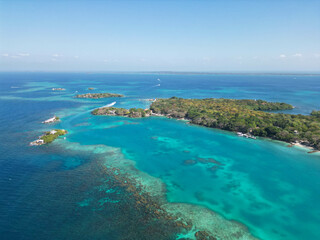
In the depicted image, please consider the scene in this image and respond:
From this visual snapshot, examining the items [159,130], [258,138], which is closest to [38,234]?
[159,130]

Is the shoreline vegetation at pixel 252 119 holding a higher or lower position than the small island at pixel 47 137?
higher

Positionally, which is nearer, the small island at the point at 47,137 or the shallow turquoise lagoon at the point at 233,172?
the shallow turquoise lagoon at the point at 233,172

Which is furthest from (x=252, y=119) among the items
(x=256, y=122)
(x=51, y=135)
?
(x=51, y=135)

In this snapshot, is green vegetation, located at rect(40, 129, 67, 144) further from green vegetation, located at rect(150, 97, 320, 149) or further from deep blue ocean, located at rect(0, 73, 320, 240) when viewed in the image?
green vegetation, located at rect(150, 97, 320, 149)

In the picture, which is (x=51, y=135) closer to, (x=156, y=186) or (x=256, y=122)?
(x=156, y=186)

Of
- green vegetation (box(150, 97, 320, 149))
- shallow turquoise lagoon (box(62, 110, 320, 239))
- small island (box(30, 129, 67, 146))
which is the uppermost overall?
green vegetation (box(150, 97, 320, 149))

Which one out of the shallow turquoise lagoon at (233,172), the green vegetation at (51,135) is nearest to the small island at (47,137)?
the green vegetation at (51,135)

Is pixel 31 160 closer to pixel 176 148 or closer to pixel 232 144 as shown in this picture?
pixel 176 148

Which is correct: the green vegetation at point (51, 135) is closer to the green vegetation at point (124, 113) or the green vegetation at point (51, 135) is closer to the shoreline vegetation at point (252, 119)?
the green vegetation at point (124, 113)

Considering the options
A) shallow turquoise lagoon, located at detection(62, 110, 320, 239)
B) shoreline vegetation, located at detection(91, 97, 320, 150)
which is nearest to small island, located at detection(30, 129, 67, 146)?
shallow turquoise lagoon, located at detection(62, 110, 320, 239)
